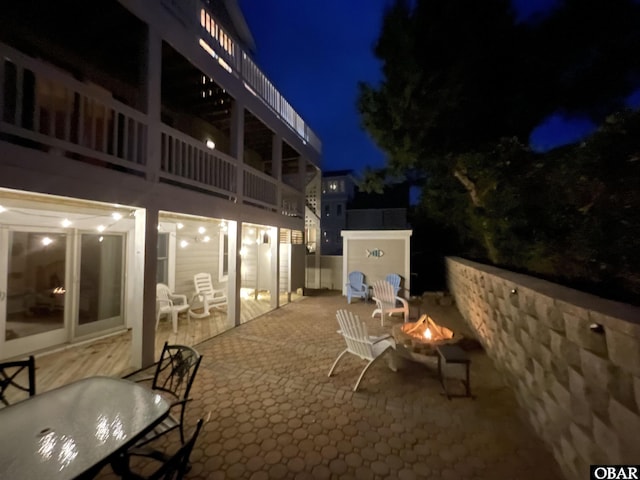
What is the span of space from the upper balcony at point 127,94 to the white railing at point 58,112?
1 cm

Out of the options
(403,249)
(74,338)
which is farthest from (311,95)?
(74,338)

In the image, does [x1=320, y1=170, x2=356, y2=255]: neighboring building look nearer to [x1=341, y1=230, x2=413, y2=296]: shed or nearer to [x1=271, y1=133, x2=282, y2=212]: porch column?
[x1=341, y1=230, x2=413, y2=296]: shed

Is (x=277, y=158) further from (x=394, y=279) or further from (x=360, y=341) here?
(x=360, y=341)

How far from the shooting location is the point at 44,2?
418cm

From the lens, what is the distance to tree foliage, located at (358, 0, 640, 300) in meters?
5.27

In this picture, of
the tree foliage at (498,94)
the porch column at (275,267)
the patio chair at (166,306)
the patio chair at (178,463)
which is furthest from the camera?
the porch column at (275,267)

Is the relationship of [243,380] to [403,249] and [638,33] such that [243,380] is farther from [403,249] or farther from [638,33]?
[638,33]

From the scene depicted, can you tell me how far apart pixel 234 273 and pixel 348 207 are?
17034 millimetres

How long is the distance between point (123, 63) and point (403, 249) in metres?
8.45

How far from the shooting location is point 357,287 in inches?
367

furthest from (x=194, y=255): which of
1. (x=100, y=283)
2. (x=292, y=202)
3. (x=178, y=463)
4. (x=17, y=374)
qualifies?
(x=178, y=463)

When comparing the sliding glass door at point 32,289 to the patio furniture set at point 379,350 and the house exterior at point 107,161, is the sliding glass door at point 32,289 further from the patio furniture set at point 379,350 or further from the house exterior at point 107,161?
the patio furniture set at point 379,350

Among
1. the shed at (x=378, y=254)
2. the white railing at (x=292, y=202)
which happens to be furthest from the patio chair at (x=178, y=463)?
the shed at (x=378, y=254)

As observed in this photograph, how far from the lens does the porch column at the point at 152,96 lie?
13.4 feet
